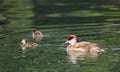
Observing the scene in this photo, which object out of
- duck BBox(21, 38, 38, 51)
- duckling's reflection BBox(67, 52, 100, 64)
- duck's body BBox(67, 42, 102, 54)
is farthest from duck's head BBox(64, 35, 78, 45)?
duck BBox(21, 38, 38, 51)

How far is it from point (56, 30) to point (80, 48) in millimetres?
5126

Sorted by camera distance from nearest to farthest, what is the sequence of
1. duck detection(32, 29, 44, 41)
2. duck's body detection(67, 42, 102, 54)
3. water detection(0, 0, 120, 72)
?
water detection(0, 0, 120, 72) → duck's body detection(67, 42, 102, 54) → duck detection(32, 29, 44, 41)

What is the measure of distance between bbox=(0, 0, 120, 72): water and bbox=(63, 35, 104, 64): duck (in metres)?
0.27

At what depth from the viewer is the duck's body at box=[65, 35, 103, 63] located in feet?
73.6

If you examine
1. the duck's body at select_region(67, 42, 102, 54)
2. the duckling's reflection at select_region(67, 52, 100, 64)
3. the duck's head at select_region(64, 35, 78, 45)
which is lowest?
the duckling's reflection at select_region(67, 52, 100, 64)

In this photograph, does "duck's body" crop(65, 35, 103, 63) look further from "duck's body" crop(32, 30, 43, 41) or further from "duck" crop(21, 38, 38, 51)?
"duck's body" crop(32, 30, 43, 41)

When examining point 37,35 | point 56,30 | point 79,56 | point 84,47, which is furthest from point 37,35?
point 79,56

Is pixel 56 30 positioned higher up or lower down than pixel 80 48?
higher up

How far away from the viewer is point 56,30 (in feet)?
92.5

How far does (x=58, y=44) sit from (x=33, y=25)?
297 inches

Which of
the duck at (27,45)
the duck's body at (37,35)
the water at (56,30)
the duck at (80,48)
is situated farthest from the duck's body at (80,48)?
the duck's body at (37,35)

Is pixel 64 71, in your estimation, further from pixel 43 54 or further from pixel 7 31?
pixel 7 31

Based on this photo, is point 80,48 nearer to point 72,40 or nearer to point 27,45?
point 72,40

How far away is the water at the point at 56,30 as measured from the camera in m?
20.1
